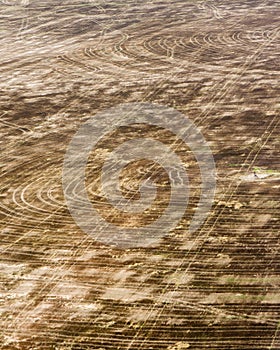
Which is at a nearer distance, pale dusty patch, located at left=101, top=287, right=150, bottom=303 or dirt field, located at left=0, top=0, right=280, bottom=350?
dirt field, located at left=0, top=0, right=280, bottom=350

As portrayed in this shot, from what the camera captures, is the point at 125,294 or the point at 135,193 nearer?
the point at 125,294

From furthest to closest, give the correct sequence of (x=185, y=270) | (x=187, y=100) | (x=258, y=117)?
(x=187, y=100), (x=258, y=117), (x=185, y=270)

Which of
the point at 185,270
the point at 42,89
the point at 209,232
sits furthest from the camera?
the point at 42,89

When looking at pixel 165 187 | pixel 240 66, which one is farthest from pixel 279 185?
pixel 240 66

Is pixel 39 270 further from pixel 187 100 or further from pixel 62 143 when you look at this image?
pixel 187 100

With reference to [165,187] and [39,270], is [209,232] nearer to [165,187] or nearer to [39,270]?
[165,187]

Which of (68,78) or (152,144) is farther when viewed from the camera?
(68,78)

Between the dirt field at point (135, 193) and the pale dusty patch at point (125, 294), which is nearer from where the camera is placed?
the dirt field at point (135, 193)
